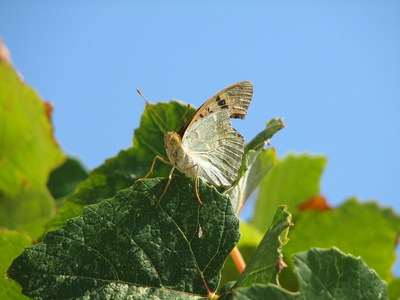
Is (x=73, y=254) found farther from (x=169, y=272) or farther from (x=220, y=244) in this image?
(x=220, y=244)

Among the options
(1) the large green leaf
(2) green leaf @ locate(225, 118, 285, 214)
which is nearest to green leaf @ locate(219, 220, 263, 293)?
(1) the large green leaf

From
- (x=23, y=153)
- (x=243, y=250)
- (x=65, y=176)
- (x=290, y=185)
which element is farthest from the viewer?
(x=290, y=185)

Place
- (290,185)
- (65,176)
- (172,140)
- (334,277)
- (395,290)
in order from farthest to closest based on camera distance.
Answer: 1. (290,185)
2. (65,176)
3. (395,290)
4. (172,140)
5. (334,277)

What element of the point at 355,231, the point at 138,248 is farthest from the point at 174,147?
the point at 355,231

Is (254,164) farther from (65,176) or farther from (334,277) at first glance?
(65,176)

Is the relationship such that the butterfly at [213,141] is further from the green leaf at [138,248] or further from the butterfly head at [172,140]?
the green leaf at [138,248]

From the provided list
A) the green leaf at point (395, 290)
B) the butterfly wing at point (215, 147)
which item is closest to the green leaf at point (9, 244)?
the butterfly wing at point (215, 147)

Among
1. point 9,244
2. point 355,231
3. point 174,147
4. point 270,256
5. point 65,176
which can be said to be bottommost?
point 9,244
